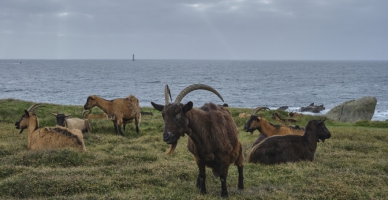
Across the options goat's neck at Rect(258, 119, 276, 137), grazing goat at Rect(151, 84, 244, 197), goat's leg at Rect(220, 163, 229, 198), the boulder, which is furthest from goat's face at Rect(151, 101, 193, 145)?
the boulder

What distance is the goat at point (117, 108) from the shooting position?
72.4 ft

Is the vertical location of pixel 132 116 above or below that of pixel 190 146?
below

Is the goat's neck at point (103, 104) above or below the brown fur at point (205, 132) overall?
below

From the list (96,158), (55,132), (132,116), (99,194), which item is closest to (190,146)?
(99,194)

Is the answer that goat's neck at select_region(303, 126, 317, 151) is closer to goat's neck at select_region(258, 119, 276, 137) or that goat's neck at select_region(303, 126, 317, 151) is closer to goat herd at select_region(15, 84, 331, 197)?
goat herd at select_region(15, 84, 331, 197)

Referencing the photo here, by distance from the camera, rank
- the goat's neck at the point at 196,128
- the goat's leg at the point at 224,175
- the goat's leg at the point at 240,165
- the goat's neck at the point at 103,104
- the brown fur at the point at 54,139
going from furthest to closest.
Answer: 1. the goat's neck at the point at 103,104
2. the brown fur at the point at 54,139
3. the goat's leg at the point at 240,165
4. the goat's leg at the point at 224,175
5. the goat's neck at the point at 196,128

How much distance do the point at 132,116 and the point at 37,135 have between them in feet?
24.3

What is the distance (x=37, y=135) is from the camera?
1576cm

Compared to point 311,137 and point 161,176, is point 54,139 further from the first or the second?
point 311,137

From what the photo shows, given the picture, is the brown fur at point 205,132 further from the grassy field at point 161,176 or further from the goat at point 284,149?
the goat at point 284,149

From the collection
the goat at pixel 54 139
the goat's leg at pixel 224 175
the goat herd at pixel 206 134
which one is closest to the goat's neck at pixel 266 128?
the goat herd at pixel 206 134

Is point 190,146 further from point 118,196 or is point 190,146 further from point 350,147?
point 350,147

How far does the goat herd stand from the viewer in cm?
830

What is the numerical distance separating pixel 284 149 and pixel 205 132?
6.30 metres
